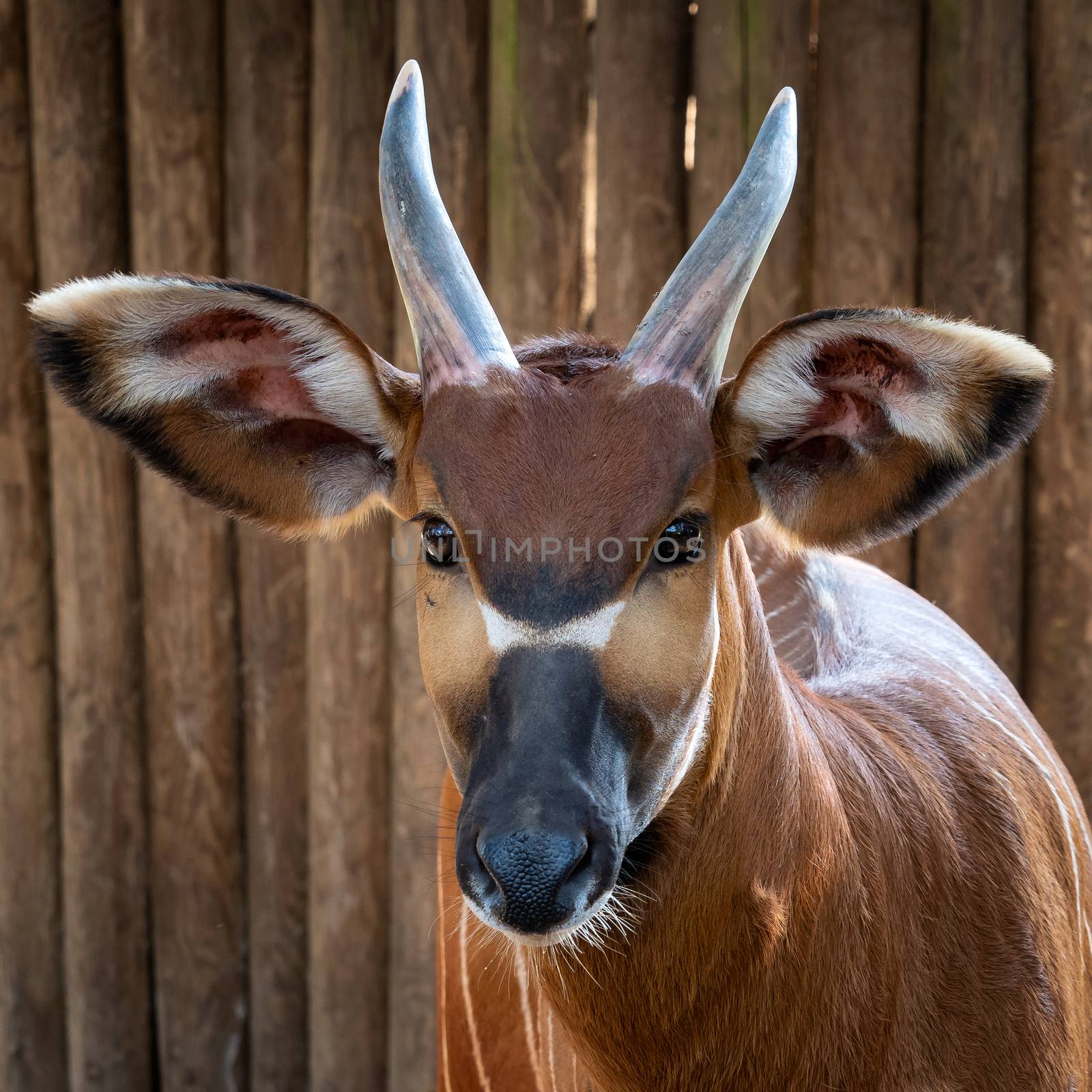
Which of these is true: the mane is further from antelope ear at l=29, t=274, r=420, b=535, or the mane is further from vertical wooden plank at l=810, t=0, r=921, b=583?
vertical wooden plank at l=810, t=0, r=921, b=583

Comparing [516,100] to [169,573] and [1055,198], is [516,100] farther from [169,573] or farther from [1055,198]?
[169,573]

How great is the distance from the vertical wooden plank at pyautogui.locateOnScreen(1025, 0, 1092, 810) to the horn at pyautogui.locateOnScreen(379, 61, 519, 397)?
7.78 ft

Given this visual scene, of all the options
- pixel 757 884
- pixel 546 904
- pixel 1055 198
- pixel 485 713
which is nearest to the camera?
pixel 546 904

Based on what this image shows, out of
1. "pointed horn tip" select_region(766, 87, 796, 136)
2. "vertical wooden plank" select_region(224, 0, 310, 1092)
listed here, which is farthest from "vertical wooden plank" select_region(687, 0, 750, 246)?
"pointed horn tip" select_region(766, 87, 796, 136)

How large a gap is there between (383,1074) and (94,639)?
1.88m

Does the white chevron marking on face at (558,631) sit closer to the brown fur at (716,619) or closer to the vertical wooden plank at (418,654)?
the brown fur at (716,619)

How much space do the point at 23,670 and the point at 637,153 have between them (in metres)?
2.79

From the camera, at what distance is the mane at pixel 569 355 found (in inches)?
77.5

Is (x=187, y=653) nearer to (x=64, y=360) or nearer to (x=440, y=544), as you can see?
(x=64, y=360)

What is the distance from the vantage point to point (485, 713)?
178cm

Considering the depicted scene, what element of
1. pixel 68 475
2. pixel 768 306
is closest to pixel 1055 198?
pixel 768 306

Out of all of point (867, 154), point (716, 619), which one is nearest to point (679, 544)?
point (716, 619)

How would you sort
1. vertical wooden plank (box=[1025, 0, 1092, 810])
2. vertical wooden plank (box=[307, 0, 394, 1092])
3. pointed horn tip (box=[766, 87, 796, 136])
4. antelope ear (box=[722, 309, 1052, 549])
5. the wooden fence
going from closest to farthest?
antelope ear (box=[722, 309, 1052, 549]) → pointed horn tip (box=[766, 87, 796, 136]) → vertical wooden plank (box=[1025, 0, 1092, 810]) → the wooden fence → vertical wooden plank (box=[307, 0, 394, 1092])

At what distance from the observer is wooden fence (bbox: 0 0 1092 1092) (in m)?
3.76
